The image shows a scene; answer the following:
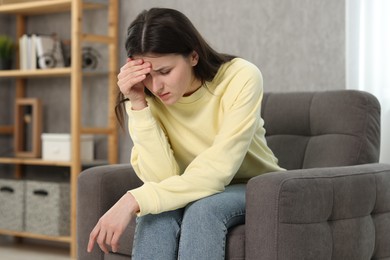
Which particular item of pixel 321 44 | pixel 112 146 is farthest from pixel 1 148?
pixel 321 44

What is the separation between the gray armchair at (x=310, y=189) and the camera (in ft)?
6.51

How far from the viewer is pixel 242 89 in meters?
2.18

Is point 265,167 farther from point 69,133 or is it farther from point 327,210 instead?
point 69,133

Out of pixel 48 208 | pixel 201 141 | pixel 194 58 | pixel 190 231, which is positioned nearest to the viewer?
pixel 190 231

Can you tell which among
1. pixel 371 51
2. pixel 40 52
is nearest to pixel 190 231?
pixel 371 51

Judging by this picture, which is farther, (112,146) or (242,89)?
(112,146)

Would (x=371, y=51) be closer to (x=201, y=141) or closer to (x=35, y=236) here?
(x=201, y=141)

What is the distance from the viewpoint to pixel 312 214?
6.68 feet

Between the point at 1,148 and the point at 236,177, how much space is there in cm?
275

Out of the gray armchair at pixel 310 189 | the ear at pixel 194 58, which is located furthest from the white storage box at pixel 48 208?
the ear at pixel 194 58

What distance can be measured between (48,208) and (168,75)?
90.1 inches

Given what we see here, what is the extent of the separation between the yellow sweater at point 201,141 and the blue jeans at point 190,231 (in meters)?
0.05

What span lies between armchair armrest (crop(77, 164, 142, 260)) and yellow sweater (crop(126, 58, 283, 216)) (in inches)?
9.2

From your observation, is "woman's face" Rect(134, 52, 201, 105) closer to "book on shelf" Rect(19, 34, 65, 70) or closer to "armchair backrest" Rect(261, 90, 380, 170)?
"armchair backrest" Rect(261, 90, 380, 170)
